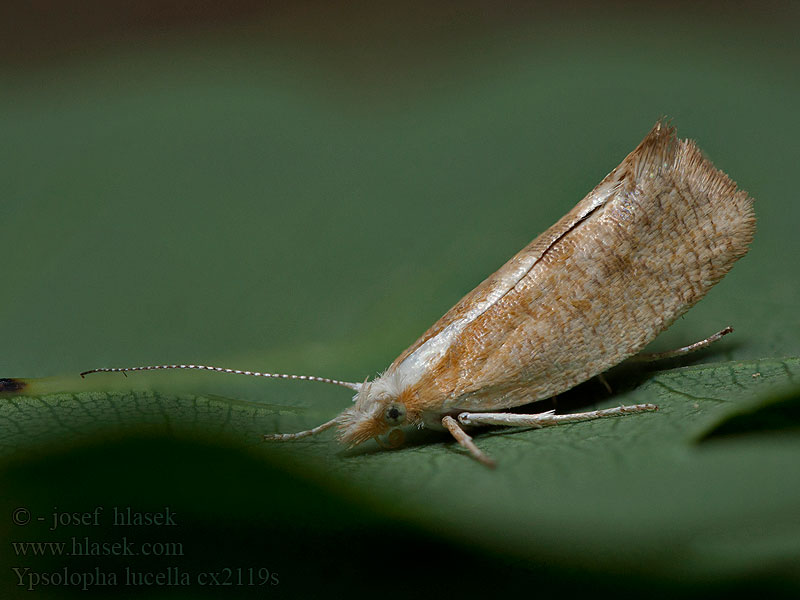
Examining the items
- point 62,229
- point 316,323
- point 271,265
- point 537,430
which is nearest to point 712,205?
point 537,430

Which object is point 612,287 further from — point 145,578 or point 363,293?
point 145,578

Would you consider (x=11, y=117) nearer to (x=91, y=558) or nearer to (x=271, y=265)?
(x=271, y=265)

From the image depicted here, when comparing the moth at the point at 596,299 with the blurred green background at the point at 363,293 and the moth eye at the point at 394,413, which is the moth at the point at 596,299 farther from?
the blurred green background at the point at 363,293

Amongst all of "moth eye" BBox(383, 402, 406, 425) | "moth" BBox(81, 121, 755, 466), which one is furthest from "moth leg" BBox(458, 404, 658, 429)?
"moth eye" BBox(383, 402, 406, 425)

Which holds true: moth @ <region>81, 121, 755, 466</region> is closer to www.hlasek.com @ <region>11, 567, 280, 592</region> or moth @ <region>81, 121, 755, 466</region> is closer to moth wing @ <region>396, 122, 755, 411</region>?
Result: moth wing @ <region>396, 122, 755, 411</region>

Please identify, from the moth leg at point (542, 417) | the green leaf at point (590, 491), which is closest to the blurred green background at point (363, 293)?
the green leaf at point (590, 491)

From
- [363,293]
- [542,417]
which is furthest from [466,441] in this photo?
[363,293]
